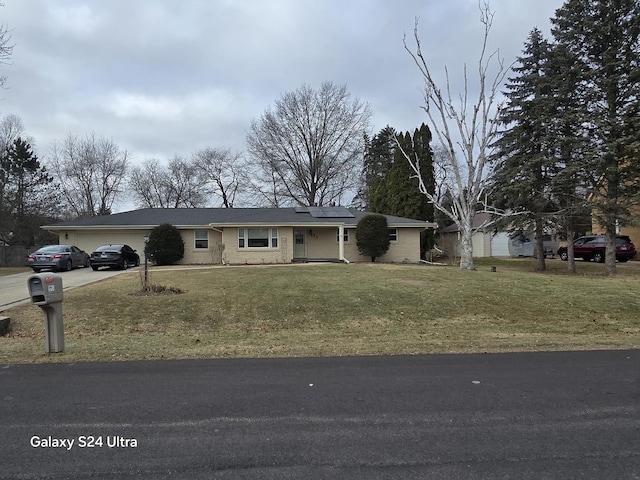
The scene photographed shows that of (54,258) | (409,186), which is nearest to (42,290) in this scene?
(54,258)

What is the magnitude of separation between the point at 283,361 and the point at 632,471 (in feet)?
13.7

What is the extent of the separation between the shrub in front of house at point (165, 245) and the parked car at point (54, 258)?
12.7 feet

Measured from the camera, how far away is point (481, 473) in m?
3.04

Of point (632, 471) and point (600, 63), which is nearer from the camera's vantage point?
point (632, 471)

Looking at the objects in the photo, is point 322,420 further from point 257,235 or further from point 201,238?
point 201,238

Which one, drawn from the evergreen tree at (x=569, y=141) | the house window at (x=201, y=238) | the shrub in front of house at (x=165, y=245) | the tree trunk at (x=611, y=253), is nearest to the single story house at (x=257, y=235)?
the house window at (x=201, y=238)

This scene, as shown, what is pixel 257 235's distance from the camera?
25.9m

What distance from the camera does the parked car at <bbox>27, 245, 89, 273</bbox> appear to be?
70.1ft

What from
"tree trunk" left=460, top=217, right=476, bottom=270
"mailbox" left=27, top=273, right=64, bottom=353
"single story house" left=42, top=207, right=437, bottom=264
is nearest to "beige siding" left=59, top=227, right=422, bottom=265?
"single story house" left=42, top=207, right=437, bottom=264

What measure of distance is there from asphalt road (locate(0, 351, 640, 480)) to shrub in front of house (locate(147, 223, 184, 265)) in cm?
2006

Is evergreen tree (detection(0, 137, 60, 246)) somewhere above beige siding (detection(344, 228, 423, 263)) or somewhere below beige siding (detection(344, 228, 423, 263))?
above

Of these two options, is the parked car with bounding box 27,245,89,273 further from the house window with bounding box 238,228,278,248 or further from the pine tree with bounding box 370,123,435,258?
the pine tree with bounding box 370,123,435,258

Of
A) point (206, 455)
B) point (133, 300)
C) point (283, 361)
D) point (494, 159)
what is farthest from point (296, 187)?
point (206, 455)

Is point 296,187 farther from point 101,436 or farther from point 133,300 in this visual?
point 101,436
